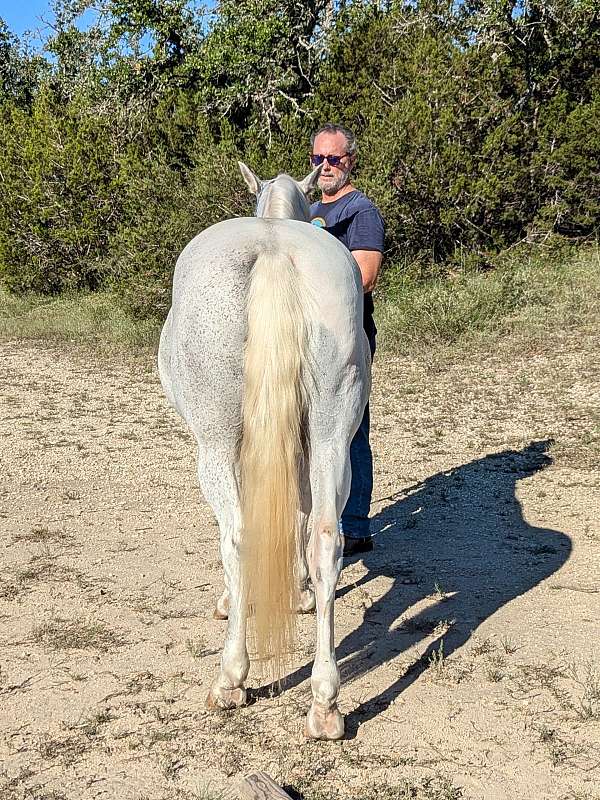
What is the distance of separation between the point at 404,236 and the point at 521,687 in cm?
1098

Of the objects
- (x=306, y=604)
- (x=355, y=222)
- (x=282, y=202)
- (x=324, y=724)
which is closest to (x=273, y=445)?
(x=324, y=724)

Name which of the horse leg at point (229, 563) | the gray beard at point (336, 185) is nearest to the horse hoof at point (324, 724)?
the horse leg at point (229, 563)

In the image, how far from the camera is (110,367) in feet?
34.9

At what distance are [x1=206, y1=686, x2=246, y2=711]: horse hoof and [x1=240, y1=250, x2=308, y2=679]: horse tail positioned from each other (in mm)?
197

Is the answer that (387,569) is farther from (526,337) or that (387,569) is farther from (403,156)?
(403,156)

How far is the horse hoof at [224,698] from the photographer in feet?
9.95

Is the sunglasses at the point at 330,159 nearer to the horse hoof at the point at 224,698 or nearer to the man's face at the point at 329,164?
the man's face at the point at 329,164

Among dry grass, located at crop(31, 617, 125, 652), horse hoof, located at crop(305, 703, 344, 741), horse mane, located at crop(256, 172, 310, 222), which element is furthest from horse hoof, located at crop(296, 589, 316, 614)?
horse mane, located at crop(256, 172, 310, 222)

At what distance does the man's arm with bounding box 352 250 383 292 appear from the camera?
403 cm

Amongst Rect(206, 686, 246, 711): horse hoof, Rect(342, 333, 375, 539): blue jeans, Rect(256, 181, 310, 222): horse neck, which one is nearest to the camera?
Rect(206, 686, 246, 711): horse hoof

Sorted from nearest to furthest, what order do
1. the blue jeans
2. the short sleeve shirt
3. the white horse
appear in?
the white horse
the short sleeve shirt
the blue jeans

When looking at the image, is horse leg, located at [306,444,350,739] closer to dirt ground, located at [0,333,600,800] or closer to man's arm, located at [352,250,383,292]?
dirt ground, located at [0,333,600,800]

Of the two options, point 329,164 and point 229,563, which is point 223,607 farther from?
point 329,164

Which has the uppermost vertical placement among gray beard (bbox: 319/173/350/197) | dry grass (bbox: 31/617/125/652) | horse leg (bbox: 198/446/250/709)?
gray beard (bbox: 319/173/350/197)
